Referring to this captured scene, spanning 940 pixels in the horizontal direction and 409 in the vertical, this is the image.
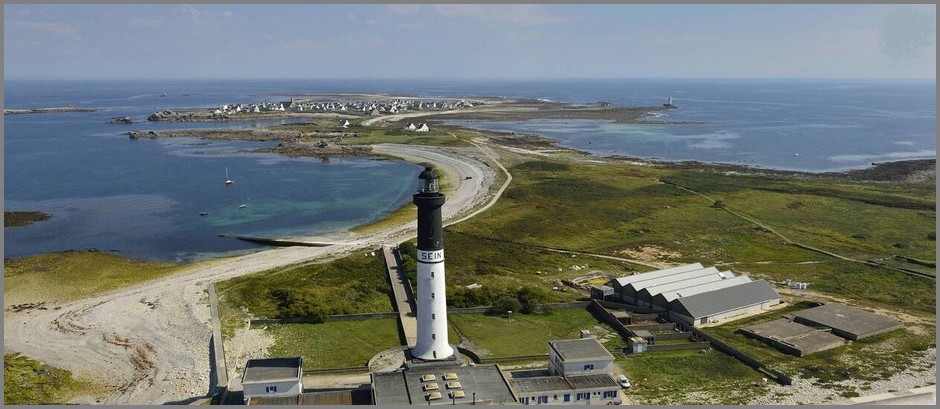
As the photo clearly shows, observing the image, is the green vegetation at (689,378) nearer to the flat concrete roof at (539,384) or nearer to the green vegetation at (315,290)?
the flat concrete roof at (539,384)

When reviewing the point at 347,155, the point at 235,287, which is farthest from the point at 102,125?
the point at 235,287

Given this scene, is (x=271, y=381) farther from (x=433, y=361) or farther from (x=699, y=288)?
(x=699, y=288)

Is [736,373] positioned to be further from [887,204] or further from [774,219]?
[887,204]

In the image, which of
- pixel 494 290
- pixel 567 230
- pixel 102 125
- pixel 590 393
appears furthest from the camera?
pixel 102 125

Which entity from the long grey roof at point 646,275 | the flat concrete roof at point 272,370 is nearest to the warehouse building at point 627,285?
the long grey roof at point 646,275

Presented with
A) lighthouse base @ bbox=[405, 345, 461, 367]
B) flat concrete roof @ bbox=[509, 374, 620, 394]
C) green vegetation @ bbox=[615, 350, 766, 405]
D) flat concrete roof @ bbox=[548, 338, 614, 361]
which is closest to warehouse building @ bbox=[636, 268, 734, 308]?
green vegetation @ bbox=[615, 350, 766, 405]
